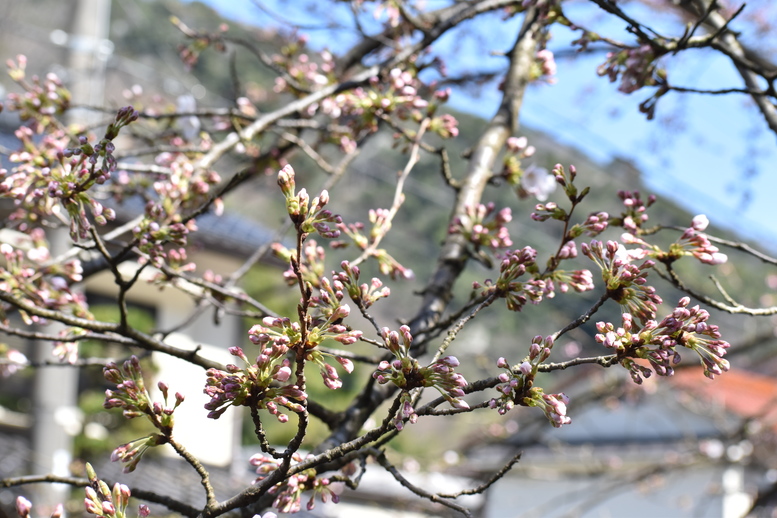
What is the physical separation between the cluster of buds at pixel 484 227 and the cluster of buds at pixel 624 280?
57 centimetres

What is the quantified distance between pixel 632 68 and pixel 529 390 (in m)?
1.01

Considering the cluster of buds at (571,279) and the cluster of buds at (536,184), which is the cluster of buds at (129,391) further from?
the cluster of buds at (536,184)

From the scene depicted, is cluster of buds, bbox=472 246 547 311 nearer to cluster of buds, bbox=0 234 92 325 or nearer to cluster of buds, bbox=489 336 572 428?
cluster of buds, bbox=489 336 572 428

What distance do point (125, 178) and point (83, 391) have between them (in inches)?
287

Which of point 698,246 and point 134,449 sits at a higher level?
point 698,246

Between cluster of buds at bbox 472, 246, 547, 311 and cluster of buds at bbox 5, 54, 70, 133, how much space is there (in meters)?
1.59

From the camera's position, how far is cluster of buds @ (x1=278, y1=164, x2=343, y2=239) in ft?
3.24

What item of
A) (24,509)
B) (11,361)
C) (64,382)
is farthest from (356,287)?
(64,382)

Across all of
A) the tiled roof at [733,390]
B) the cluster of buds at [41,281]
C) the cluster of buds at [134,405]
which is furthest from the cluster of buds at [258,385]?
the tiled roof at [733,390]

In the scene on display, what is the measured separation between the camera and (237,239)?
8391mm

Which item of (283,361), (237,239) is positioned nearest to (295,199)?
(283,361)

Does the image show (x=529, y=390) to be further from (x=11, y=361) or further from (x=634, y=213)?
(x=11, y=361)

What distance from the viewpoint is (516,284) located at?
1315 millimetres

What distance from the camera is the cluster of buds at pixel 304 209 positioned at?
988 millimetres
